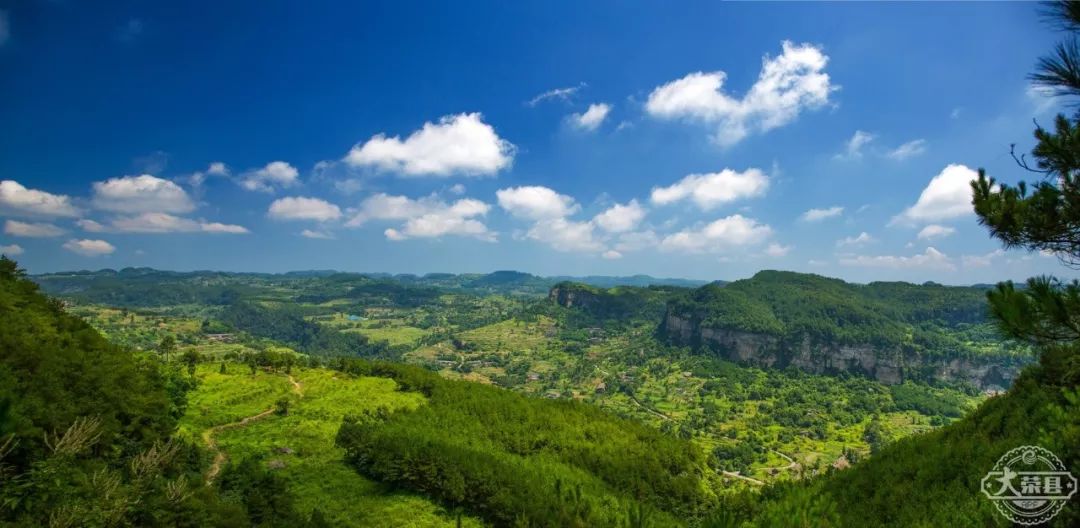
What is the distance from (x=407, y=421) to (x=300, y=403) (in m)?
17.4

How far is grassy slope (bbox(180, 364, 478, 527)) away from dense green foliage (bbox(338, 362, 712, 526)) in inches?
102

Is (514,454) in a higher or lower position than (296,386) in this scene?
lower

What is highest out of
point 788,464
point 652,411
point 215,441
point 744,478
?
point 215,441

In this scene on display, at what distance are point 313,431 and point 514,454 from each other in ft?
85.5

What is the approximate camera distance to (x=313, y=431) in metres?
58.5

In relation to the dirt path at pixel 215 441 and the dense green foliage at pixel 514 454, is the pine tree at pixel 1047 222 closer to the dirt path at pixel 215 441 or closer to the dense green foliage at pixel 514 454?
the dense green foliage at pixel 514 454

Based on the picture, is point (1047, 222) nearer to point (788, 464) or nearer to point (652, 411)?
point (788, 464)

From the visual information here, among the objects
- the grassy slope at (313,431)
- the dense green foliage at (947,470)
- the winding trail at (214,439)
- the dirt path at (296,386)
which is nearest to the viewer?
the dense green foliage at (947,470)

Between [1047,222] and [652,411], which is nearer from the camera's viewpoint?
[1047,222]

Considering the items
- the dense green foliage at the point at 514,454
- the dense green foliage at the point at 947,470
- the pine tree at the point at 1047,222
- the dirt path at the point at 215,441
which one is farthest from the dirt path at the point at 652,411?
the pine tree at the point at 1047,222

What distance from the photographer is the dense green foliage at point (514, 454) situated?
1804 inches

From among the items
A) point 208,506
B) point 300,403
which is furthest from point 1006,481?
point 300,403

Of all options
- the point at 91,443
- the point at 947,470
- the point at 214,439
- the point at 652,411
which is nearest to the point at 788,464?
the point at 652,411

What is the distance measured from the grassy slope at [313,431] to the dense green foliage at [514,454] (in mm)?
2584
